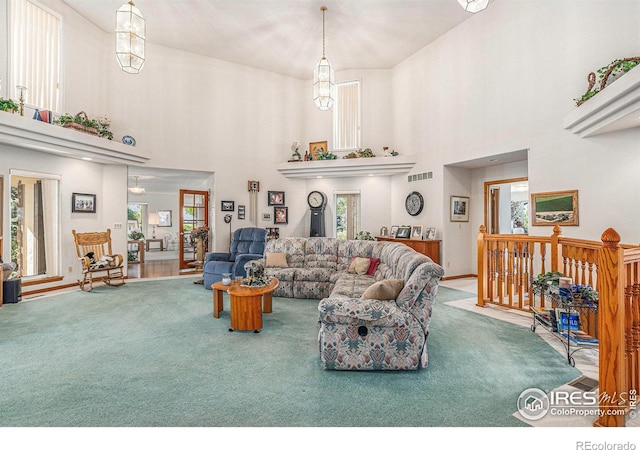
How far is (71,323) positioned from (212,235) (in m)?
3.96

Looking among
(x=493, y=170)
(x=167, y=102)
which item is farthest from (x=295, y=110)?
(x=493, y=170)

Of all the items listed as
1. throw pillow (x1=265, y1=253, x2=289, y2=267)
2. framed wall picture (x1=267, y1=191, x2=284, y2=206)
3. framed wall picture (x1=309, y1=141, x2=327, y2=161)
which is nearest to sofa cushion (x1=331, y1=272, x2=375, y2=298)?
throw pillow (x1=265, y1=253, x2=289, y2=267)

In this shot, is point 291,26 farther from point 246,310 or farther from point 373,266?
point 246,310

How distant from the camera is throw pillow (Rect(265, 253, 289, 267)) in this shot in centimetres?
512

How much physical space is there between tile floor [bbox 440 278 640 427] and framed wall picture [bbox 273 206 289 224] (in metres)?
4.32

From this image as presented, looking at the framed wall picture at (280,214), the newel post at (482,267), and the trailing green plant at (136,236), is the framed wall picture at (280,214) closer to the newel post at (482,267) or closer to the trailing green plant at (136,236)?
the newel post at (482,267)

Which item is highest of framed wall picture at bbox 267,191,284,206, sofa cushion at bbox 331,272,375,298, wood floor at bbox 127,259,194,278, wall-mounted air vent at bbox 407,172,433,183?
wall-mounted air vent at bbox 407,172,433,183

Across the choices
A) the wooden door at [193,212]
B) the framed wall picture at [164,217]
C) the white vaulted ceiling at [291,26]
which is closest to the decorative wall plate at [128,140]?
the wooden door at [193,212]

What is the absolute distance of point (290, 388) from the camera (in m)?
2.18

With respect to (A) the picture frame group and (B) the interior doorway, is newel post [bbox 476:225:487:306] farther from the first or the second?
(B) the interior doorway

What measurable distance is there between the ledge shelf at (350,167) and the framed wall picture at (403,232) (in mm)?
1408

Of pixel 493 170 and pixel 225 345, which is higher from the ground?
pixel 493 170

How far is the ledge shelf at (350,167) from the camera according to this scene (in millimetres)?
7207
